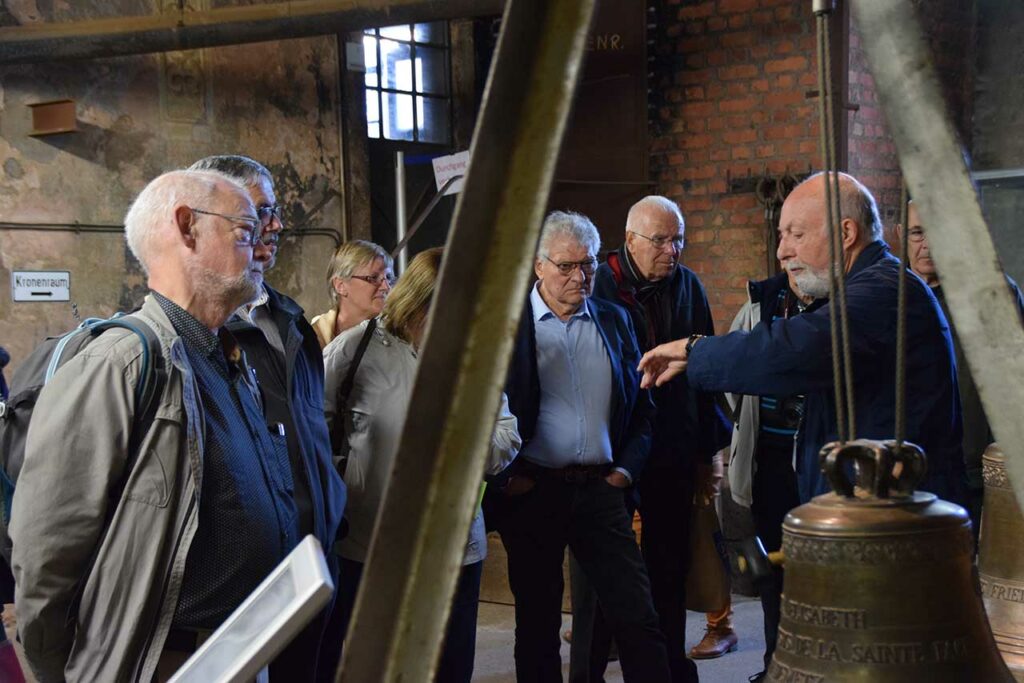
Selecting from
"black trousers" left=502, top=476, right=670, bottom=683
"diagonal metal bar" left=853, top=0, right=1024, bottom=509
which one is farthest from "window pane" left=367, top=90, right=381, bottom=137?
"diagonal metal bar" left=853, top=0, right=1024, bottom=509

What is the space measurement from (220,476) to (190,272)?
439 millimetres

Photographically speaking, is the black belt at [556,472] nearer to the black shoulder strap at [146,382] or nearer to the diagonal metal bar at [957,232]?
the black shoulder strap at [146,382]

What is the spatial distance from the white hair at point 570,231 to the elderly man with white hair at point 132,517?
1.97m

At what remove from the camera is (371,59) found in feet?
32.5

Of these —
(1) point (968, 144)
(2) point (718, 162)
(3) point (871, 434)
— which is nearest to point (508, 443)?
(3) point (871, 434)

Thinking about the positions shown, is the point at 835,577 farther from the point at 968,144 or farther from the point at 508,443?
the point at 968,144

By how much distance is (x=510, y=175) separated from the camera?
3.79ft

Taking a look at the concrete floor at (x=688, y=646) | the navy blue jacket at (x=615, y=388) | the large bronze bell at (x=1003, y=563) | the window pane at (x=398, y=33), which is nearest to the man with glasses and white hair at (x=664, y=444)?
the navy blue jacket at (x=615, y=388)

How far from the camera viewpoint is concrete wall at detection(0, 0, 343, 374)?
8.18 m

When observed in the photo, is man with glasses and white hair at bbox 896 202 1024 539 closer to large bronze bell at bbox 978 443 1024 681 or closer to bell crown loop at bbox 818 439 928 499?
large bronze bell at bbox 978 443 1024 681

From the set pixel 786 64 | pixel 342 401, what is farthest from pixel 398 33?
pixel 342 401

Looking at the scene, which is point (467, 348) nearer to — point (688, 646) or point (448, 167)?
point (688, 646)

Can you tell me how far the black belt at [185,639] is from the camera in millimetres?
Result: 2350

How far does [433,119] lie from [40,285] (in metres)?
3.48
